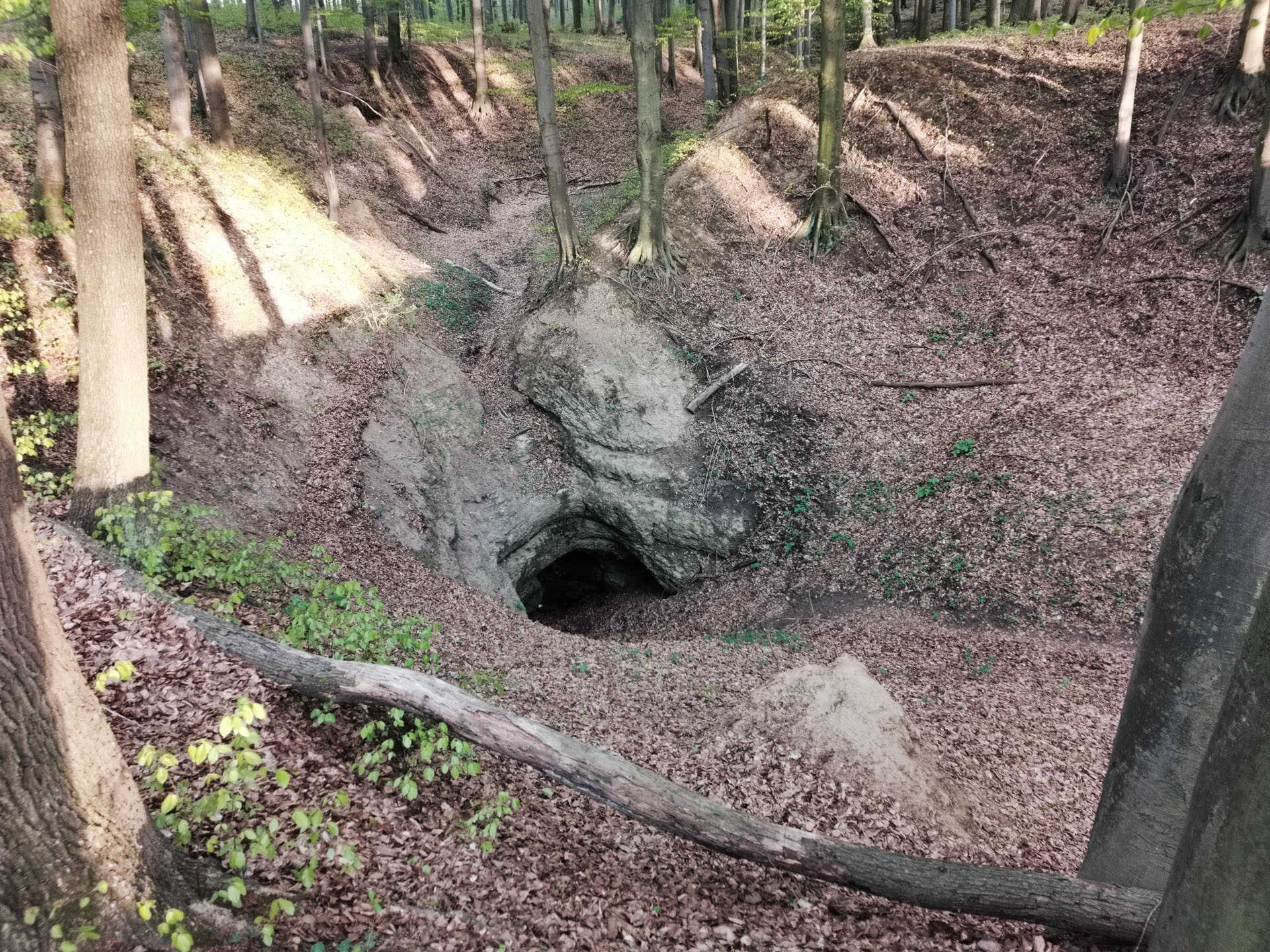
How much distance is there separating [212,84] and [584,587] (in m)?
12.7

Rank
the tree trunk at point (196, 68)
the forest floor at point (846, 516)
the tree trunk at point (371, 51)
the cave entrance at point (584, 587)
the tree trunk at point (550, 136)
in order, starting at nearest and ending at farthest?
the forest floor at point (846, 516) → the tree trunk at point (550, 136) → the cave entrance at point (584, 587) → the tree trunk at point (196, 68) → the tree trunk at point (371, 51)

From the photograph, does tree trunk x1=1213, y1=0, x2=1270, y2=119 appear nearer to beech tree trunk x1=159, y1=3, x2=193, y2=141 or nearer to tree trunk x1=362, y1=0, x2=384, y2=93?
beech tree trunk x1=159, y1=3, x2=193, y2=141

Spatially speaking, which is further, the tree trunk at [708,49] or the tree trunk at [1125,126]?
the tree trunk at [708,49]

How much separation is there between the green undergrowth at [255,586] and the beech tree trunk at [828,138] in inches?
498

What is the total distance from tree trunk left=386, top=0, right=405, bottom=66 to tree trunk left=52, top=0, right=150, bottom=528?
71.1ft

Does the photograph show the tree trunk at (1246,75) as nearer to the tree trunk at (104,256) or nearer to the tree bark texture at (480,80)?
the tree trunk at (104,256)

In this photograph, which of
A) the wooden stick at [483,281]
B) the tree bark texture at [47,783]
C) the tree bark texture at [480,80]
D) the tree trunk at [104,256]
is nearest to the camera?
the tree bark texture at [47,783]

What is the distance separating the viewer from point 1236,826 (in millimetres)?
2172

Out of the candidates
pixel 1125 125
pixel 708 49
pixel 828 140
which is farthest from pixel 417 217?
pixel 1125 125

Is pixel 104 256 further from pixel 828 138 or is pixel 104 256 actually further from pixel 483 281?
pixel 828 138

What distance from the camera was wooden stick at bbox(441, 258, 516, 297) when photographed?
53.5 feet

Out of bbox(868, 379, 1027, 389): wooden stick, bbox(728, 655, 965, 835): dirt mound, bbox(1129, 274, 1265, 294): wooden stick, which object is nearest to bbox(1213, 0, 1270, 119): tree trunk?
bbox(1129, 274, 1265, 294): wooden stick

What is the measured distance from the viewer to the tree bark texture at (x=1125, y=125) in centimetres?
1295

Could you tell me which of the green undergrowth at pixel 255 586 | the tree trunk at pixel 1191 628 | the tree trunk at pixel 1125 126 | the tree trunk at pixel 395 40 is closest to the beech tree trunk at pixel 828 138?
the tree trunk at pixel 1125 126
